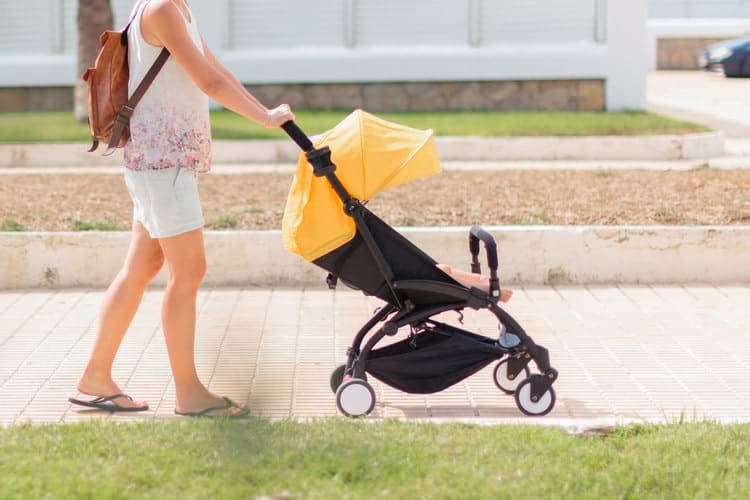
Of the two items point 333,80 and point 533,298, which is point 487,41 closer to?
point 333,80

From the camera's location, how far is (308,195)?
5.28m

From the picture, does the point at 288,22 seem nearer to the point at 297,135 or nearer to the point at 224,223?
the point at 224,223

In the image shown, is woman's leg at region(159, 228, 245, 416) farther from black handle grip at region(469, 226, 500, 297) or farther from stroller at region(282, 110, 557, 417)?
black handle grip at region(469, 226, 500, 297)

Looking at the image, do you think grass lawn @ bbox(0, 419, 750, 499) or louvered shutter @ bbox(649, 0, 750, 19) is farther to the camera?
louvered shutter @ bbox(649, 0, 750, 19)

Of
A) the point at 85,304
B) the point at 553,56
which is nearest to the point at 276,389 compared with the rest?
the point at 85,304

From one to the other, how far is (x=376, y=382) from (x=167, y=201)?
150 centimetres

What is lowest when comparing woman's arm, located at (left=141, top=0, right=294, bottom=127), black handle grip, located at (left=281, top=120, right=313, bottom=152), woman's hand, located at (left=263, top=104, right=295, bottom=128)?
black handle grip, located at (left=281, top=120, right=313, bottom=152)

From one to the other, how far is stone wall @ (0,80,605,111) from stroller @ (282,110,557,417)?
14709 mm

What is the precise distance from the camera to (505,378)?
574 centimetres

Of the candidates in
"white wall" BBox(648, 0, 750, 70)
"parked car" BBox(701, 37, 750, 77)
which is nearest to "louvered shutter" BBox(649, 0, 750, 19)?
"white wall" BBox(648, 0, 750, 70)

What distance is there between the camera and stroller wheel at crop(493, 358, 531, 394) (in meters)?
5.68

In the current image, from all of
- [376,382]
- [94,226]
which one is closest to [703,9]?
[94,226]

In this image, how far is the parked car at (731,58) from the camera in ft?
93.9

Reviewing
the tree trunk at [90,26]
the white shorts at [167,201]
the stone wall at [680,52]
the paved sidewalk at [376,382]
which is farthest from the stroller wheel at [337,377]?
the stone wall at [680,52]
